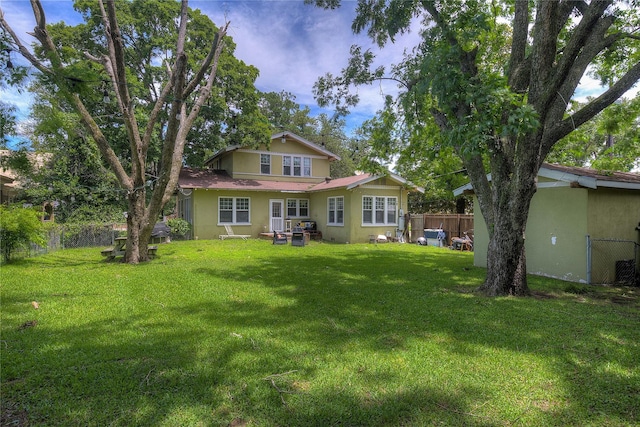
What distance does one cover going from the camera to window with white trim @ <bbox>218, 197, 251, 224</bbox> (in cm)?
1819

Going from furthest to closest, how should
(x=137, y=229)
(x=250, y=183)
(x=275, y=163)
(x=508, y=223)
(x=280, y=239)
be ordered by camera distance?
(x=275, y=163) < (x=250, y=183) < (x=280, y=239) < (x=137, y=229) < (x=508, y=223)

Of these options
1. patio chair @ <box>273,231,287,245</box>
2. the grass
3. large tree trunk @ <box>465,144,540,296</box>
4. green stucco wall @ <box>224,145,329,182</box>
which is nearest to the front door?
green stucco wall @ <box>224,145,329,182</box>

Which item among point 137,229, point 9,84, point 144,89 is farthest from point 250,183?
point 9,84

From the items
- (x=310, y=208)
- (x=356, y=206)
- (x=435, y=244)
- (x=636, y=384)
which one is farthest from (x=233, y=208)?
(x=636, y=384)

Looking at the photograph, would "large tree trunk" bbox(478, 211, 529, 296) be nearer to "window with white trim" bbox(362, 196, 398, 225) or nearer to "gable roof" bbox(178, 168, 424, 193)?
"gable roof" bbox(178, 168, 424, 193)

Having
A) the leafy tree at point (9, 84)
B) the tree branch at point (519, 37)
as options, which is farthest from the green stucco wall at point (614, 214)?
the leafy tree at point (9, 84)

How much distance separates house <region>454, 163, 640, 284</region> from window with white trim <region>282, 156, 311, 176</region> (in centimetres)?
1446

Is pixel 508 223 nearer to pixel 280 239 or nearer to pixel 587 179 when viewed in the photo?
pixel 587 179

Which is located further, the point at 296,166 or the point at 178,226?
the point at 296,166

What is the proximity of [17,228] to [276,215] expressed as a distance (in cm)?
1199

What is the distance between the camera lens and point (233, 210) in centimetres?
1844

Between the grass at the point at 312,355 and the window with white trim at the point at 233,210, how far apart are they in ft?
35.8

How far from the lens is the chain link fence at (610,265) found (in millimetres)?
8141

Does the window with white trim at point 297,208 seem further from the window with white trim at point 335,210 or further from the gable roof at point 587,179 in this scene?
the gable roof at point 587,179
